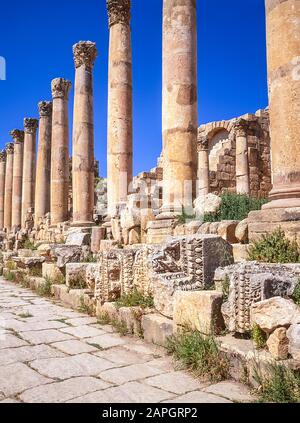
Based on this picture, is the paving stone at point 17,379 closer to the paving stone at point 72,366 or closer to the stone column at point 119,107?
the paving stone at point 72,366

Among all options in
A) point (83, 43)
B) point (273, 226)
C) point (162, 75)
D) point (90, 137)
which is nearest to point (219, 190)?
point (90, 137)

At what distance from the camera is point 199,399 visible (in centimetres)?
316

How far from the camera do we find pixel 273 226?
597 cm

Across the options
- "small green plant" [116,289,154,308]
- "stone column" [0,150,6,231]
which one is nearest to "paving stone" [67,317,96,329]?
"small green plant" [116,289,154,308]

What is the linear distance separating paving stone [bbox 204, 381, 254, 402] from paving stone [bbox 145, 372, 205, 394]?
14 centimetres

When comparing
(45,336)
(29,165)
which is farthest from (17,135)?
(45,336)

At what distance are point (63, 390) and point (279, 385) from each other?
1.78 meters

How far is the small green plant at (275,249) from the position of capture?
529 centimetres

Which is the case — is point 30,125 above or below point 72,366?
above

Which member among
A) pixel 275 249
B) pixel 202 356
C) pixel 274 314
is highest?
pixel 275 249

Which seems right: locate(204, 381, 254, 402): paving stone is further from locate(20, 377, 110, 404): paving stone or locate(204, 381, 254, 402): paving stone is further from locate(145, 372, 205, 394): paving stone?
locate(20, 377, 110, 404): paving stone

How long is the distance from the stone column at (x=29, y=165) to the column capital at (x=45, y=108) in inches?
158

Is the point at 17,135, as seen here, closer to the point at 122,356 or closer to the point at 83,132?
the point at 83,132

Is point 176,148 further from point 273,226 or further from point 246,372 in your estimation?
point 246,372
